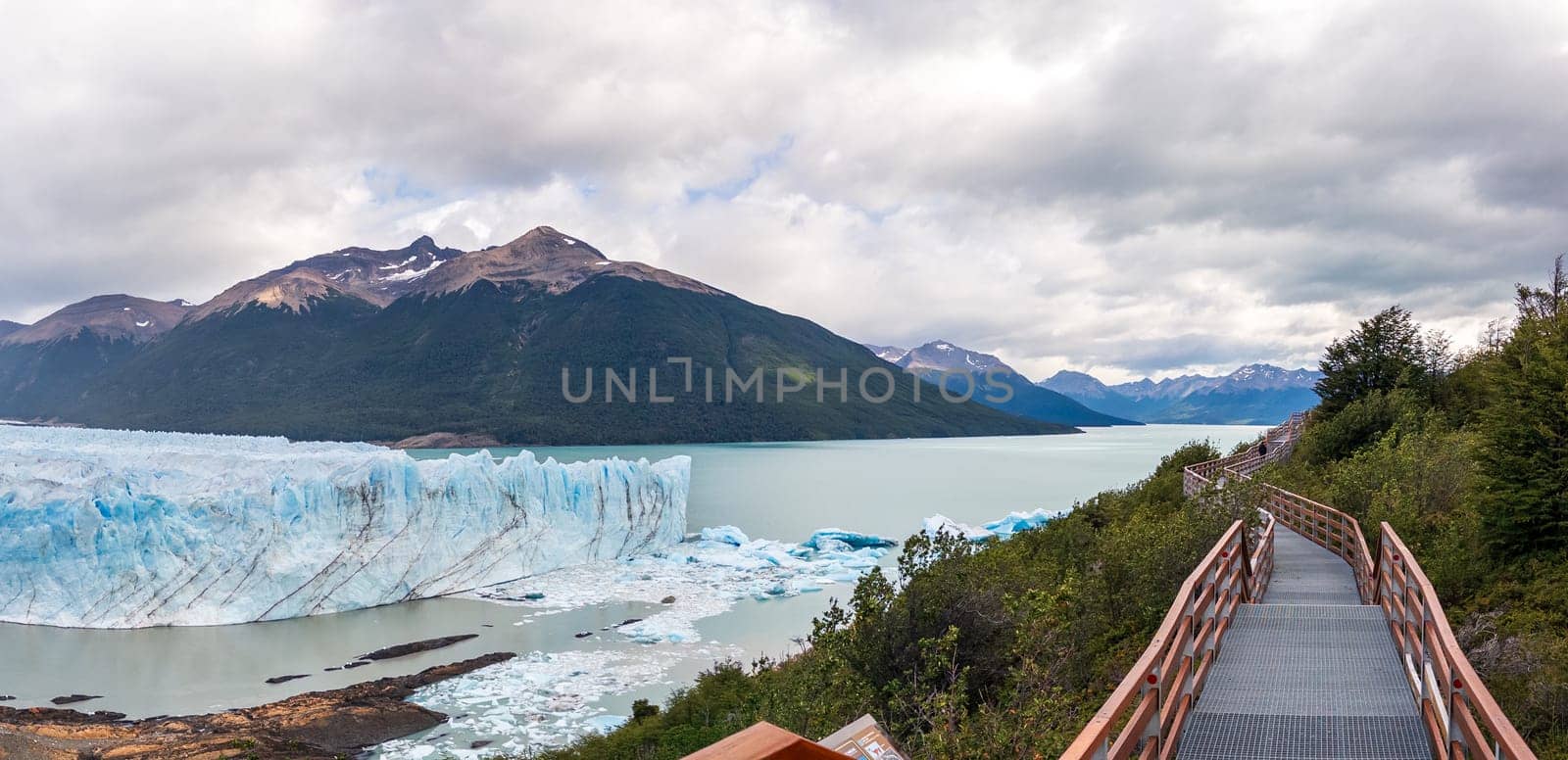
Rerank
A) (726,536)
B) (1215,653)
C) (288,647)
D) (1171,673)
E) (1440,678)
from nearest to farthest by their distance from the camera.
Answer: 1. (1440,678)
2. (1171,673)
3. (1215,653)
4. (288,647)
5. (726,536)

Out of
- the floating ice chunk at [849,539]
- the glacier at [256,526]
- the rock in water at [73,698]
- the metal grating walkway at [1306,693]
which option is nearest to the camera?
the metal grating walkway at [1306,693]

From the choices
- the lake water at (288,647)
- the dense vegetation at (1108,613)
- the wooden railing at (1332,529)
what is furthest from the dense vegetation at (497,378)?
the dense vegetation at (1108,613)

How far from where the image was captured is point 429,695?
17672 mm

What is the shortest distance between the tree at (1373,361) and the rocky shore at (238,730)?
90.4 ft

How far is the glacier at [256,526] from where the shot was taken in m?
22.5

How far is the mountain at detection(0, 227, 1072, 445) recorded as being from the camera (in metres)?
136

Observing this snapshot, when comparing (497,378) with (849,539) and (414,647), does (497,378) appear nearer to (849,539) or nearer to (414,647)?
(849,539)

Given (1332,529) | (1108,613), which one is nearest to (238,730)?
(1108,613)

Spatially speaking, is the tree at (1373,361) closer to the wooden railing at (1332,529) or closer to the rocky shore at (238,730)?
the wooden railing at (1332,529)

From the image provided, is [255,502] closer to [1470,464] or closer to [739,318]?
[1470,464]

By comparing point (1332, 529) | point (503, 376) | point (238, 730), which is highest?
point (503, 376)

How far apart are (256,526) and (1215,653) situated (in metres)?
25.2

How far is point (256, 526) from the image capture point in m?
24.1

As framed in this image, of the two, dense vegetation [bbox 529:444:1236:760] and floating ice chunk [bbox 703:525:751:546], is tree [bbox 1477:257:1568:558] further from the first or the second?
floating ice chunk [bbox 703:525:751:546]
